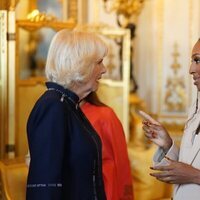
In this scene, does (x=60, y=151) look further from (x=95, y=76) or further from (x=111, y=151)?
(x=111, y=151)

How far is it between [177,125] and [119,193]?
236 cm

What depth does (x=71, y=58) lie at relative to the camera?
1563mm

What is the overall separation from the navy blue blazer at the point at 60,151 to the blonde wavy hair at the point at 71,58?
0.04m

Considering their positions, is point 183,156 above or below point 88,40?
below

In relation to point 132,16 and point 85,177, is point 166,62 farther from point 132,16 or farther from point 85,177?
point 85,177

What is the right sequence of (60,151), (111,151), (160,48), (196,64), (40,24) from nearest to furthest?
(60,151) → (196,64) → (111,151) → (40,24) → (160,48)

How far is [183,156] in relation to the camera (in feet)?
5.69

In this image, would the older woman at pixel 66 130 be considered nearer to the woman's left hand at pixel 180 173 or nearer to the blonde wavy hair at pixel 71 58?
the blonde wavy hair at pixel 71 58

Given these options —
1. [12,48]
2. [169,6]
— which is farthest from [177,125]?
[12,48]

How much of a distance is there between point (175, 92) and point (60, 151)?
3.19m

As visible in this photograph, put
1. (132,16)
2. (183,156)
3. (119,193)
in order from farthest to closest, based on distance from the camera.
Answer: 1. (132,16)
2. (119,193)
3. (183,156)

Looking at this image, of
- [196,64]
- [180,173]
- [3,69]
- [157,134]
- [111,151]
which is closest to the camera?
[180,173]

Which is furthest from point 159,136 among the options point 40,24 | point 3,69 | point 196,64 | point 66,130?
point 40,24

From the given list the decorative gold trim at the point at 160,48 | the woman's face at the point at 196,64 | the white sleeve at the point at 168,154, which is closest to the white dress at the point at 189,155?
the white sleeve at the point at 168,154
